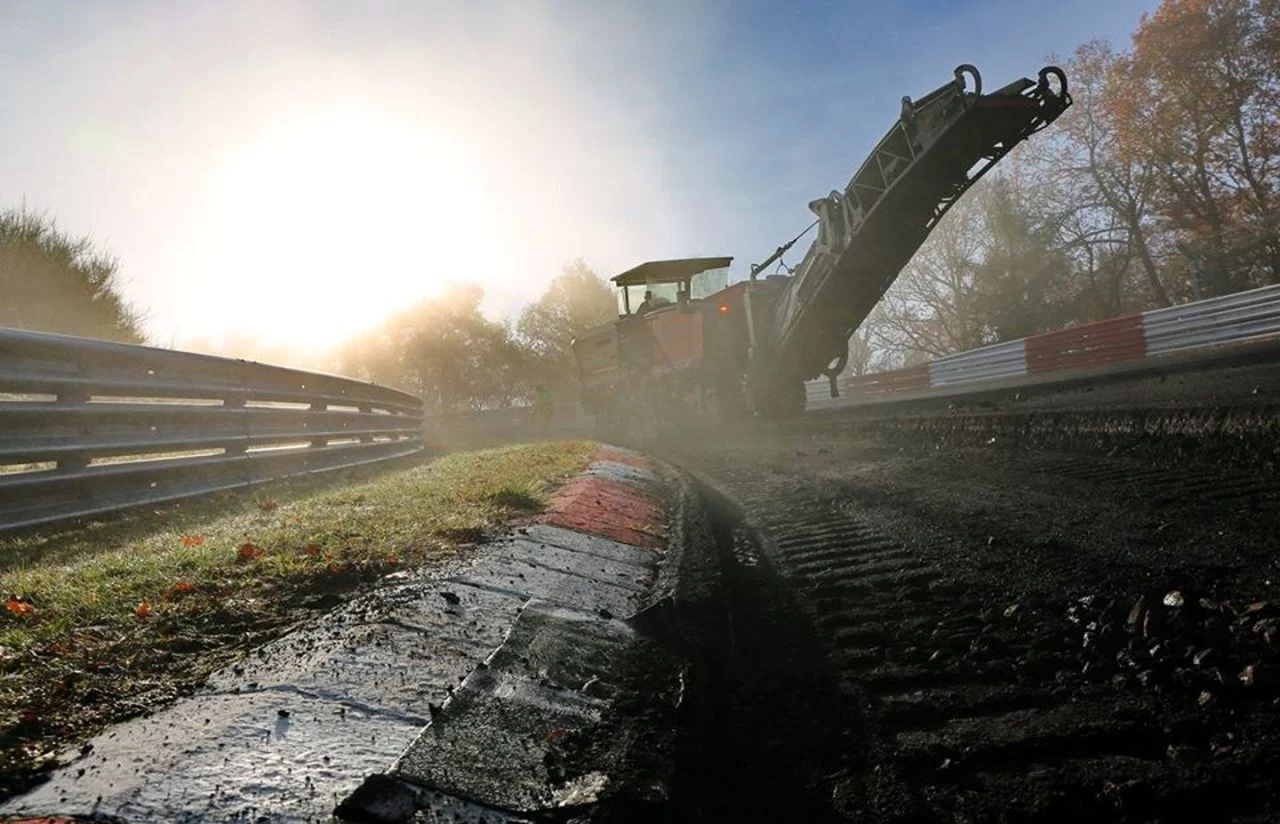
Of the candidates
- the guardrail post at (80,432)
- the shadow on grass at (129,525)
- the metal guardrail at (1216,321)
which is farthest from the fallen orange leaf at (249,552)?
the metal guardrail at (1216,321)

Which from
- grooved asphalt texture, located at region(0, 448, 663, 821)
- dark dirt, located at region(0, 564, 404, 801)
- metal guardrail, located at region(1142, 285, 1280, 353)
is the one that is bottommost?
grooved asphalt texture, located at region(0, 448, 663, 821)

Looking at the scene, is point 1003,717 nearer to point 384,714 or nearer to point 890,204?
point 384,714

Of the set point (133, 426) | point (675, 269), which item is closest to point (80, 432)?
point (133, 426)

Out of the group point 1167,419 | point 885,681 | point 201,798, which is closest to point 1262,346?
point 1167,419

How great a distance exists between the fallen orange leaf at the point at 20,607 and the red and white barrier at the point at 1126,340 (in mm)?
16664

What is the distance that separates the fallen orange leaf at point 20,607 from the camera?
9.36 ft

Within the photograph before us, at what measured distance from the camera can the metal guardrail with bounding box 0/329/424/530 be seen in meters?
4.68

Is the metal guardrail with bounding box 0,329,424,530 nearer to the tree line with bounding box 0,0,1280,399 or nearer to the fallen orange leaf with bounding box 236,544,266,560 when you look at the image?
the fallen orange leaf with bounding box 236,544,266,560

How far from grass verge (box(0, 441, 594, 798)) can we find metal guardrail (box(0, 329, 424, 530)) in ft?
0.74

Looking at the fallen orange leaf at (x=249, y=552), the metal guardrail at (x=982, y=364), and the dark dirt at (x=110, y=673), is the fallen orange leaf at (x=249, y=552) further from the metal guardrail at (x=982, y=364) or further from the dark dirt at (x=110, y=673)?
the metal guardrail at (x=982, y=364)

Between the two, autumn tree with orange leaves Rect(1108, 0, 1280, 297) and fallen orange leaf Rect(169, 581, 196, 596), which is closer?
fallen orange leaf Rect(169, 581, 196, 596)

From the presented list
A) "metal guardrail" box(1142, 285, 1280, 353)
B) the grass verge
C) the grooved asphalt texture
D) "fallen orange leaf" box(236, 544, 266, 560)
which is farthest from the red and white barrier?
"fallen orange leaf" box(236, 544, 266, 560)

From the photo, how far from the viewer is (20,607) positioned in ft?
9.49

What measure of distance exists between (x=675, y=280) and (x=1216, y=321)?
11.7 m
